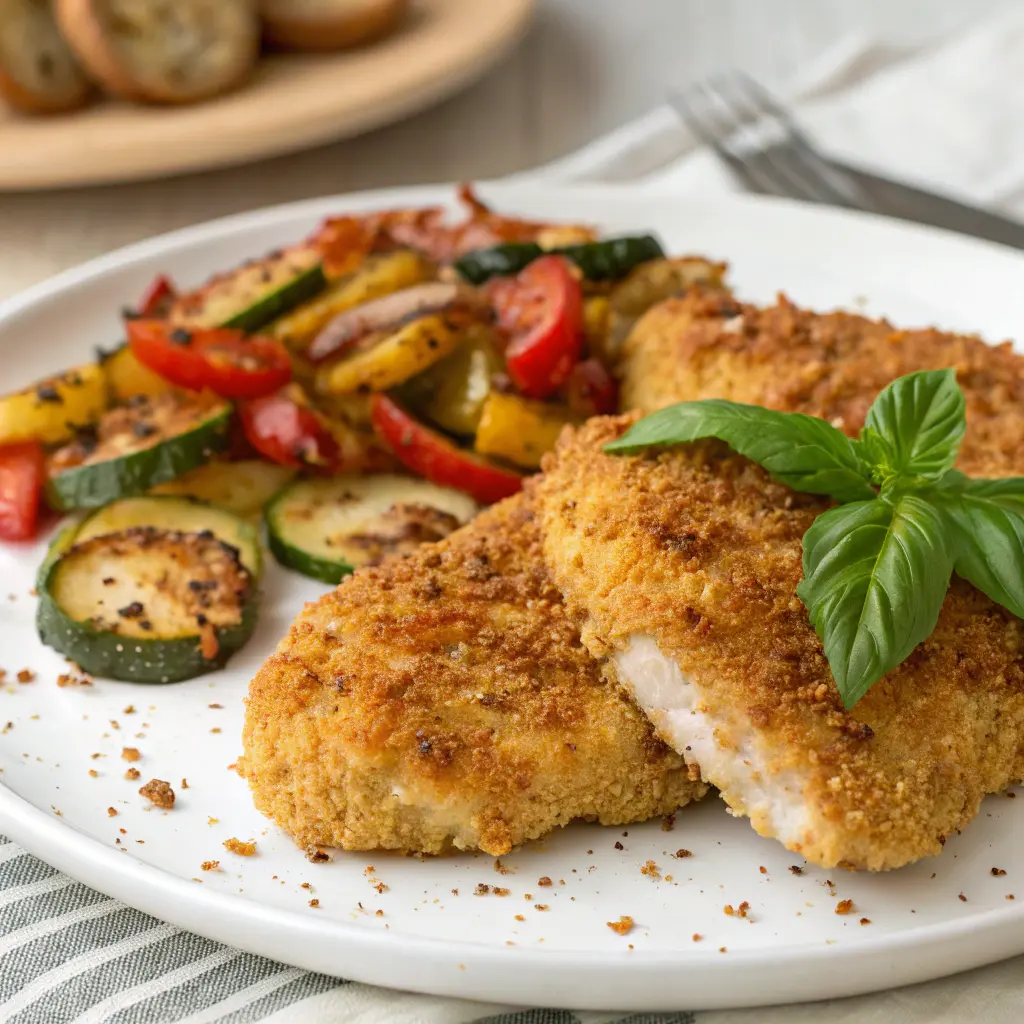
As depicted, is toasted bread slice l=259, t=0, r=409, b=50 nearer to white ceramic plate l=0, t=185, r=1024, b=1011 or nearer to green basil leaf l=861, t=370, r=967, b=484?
white ceramic plate l=0, t=185, r=1024, b=1011

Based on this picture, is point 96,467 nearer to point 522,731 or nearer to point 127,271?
point 127,271

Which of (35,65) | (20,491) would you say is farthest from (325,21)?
(20,491)

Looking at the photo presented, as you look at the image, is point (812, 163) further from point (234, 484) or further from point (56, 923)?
point (56, 923)

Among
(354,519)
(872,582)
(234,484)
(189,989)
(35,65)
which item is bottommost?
(189,989)

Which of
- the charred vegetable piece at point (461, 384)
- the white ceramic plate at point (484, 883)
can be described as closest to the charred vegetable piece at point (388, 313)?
the charred vegetable piece at point (461, 384)

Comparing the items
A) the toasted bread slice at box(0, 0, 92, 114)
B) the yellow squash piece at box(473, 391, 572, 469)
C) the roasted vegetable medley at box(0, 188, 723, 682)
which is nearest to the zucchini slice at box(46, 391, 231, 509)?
the roasted vegetable medley at box(0, 188, 723, 682)

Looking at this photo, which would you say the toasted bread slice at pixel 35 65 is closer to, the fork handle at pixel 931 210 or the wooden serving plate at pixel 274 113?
the wooden serving plate at pixel 274 113

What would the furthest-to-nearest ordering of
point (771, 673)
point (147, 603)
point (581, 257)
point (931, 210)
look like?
point (931, 210), point (581, 257), point (147, 603), point (771, 673)
